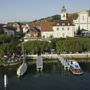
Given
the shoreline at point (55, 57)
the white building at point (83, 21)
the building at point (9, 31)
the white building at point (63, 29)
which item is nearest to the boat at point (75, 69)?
the shoreline at point (55, 57)

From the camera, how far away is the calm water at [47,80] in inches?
851

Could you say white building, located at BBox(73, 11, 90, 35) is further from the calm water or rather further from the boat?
the boat

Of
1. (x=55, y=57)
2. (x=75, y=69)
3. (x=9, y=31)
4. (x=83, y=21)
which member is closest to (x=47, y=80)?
(x=75, y=69)

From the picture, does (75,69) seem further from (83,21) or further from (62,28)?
(83,21)

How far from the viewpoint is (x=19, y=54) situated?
36812 mm

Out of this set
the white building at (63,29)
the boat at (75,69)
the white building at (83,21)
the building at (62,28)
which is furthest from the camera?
the white building at (83,21)

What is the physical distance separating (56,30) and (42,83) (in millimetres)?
27120

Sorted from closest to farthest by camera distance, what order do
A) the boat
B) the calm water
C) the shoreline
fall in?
the calm water, the boat, the shoreline

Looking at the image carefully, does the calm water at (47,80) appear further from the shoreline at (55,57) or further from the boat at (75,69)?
the shoreline at (55,57)

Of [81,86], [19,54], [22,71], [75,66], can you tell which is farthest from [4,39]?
[81,86]

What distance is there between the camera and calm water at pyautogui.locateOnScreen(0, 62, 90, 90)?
851 inches

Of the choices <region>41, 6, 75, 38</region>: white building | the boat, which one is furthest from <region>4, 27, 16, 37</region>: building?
the boat

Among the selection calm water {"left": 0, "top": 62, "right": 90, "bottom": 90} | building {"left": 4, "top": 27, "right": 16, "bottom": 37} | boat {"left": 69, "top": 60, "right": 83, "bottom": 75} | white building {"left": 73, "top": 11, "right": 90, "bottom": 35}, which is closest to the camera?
calm water {"left": 0, "top": 62, "right": 90, "bottom": 90}

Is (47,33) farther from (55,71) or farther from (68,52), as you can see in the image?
(55,71)
